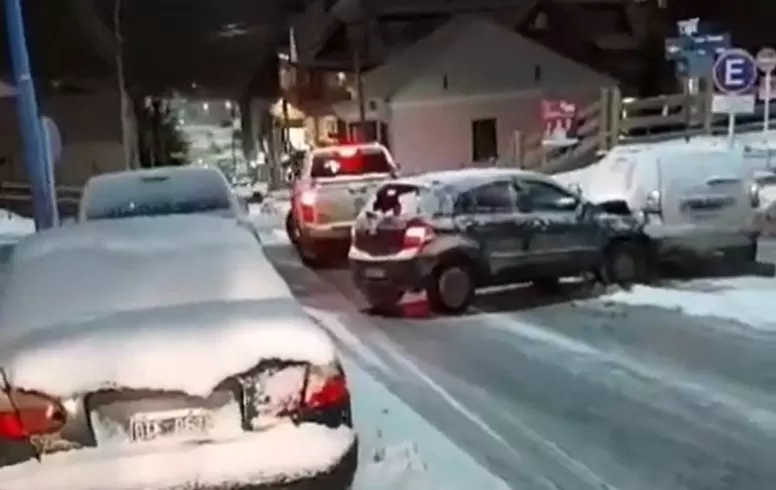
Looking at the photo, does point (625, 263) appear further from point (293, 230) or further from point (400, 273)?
point (293, 230)

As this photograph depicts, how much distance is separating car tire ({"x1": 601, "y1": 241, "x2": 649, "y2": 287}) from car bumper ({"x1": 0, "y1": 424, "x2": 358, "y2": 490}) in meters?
10.5

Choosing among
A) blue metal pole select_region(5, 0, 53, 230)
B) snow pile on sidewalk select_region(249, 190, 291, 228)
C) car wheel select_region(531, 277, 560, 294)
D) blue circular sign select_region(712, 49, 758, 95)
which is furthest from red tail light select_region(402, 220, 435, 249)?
snow pile on sidewalk select_region(249, 190, 291, 228)

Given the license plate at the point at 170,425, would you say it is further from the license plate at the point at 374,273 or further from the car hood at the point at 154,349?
the license plate at the point at 374,273

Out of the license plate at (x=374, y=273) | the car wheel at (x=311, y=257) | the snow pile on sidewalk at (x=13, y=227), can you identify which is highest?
the license plate at (x=374, y=273)

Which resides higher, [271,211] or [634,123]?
[634,123]

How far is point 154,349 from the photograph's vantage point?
613 centimetres

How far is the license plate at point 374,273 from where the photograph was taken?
51.1 feet

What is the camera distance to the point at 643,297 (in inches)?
606

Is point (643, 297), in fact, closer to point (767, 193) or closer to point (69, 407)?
point (767, 193)

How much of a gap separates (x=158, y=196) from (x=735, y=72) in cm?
1046

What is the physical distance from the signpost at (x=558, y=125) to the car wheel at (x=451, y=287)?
19570mm

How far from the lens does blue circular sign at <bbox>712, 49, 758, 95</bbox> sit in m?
20.6

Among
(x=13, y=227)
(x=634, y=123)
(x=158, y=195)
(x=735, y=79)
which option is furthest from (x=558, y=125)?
(x=158, y=195)

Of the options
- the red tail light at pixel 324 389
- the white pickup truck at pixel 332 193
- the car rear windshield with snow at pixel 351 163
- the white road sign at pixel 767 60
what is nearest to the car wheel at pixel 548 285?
the white pickup truck at pixel 332 193
